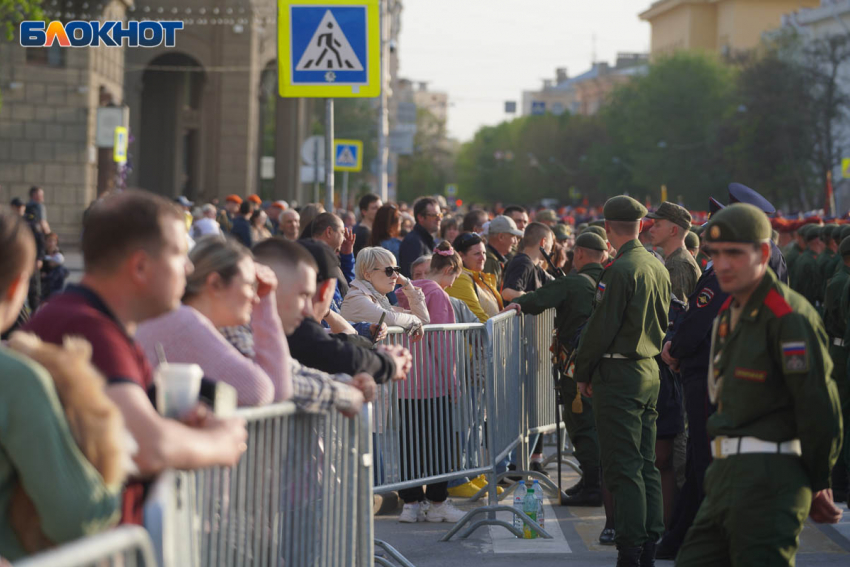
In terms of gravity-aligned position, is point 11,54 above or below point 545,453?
above

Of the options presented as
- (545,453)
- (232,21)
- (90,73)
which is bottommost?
(545,453)

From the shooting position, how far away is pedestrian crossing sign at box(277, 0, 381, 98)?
10.6m

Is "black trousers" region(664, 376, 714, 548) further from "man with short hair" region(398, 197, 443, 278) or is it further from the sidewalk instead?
"man with short hair" region(398, 197, 443, 278)

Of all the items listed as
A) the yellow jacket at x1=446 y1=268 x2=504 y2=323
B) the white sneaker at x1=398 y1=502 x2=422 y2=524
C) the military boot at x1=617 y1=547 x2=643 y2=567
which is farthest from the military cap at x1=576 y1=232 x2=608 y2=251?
the military boot at x1=617 y1=547 x2=643 y2=567

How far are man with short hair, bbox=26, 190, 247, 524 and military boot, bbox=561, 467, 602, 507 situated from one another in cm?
626

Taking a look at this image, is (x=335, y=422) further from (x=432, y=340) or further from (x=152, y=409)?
(x=432, y=340)

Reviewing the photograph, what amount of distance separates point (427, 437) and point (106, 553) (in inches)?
211

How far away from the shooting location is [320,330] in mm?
5109

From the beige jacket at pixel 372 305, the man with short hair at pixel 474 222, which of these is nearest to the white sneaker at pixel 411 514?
the beige jacket at pixel 372 305

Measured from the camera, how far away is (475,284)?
31.9ft

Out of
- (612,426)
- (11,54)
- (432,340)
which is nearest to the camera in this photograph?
(612,426)

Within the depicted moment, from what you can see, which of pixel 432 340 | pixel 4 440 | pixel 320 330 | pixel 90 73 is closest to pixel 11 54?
pixel 90 73

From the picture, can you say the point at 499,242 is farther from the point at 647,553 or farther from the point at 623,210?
the point at 647,553

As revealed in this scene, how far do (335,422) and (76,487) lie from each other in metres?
1.78
